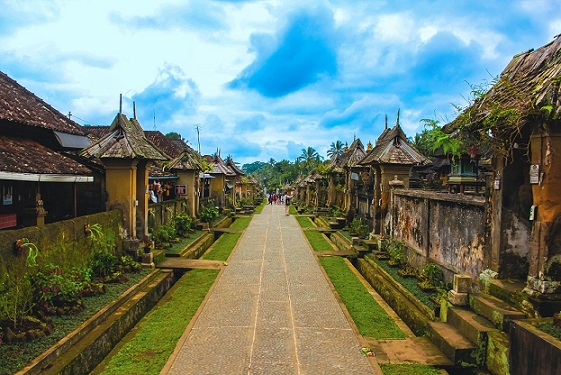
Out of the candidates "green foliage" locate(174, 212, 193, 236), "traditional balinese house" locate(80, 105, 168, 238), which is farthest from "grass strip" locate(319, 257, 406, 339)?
"green foliage" locate(174, 212, 193, 236)

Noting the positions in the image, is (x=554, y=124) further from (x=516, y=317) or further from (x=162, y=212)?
(x=162, y=212)

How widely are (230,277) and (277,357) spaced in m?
4.93

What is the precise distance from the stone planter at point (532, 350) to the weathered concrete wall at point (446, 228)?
236 centimetres

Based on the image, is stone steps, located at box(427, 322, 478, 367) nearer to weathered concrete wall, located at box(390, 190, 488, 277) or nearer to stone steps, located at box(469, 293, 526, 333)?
stone steps, located at box(469, 293, 526, 333)

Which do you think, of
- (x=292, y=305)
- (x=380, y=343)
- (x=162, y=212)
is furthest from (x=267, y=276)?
(x=162, y=212)

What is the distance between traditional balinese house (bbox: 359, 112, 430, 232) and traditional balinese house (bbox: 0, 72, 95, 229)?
338 inches

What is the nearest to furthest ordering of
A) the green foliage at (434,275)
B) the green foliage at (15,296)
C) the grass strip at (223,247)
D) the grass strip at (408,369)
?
the grass strip at (408,369) < the green foliage at (15,296) < the green foliage at (434,275) < the grass strip at (223,247)

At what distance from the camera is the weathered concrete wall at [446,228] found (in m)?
7.34

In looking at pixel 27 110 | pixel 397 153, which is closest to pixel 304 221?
pixel 397 153

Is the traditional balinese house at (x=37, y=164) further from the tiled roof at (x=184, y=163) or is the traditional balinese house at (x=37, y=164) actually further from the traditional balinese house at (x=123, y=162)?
the tiled roof at (x=184, y=163)

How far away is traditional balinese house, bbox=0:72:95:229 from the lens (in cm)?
866

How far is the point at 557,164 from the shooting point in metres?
5.31

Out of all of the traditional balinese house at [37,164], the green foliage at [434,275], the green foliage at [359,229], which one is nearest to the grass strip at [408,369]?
the green foliage at [434,275]

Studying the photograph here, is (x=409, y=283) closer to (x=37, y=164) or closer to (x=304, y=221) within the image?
(x=37, y=164)
